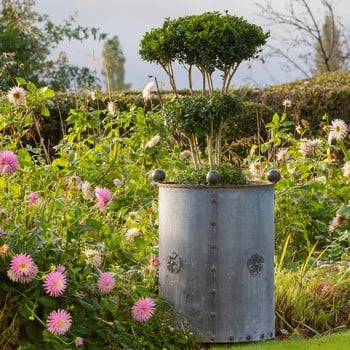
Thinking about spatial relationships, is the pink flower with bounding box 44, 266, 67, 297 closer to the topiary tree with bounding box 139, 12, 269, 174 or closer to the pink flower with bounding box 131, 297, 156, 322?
the pink flower with bounding box 131, 297, 156, 322

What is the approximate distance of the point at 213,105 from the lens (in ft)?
17.6

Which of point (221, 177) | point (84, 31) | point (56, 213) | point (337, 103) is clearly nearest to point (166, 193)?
point (221, 177)

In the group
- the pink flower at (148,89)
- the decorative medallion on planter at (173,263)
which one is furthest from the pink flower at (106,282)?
the pink flower at (148,89)

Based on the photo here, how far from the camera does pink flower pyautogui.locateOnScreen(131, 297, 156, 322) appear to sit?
16.0 feet

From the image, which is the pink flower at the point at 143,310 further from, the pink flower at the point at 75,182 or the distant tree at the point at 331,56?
the distant tree at the point at 331,56

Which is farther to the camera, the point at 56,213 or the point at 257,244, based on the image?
the point at 56,213

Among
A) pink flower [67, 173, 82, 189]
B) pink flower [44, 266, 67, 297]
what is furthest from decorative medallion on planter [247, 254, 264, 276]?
pink flower [67, 173, 82, 189]

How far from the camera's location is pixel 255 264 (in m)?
5.27

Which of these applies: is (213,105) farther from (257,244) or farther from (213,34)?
(257,244)

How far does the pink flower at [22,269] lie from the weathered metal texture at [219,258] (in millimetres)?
1086

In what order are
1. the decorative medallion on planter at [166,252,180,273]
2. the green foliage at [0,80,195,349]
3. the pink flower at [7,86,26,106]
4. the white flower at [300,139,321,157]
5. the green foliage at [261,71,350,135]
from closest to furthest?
the green foliage at [0,80,195,349] → the decorative medallion on planter at [166,252,180,273] → the pink flower at [7,86,26,106] → the white flower at [300,139,321,157] → the green foliage at [261,71,350,135]

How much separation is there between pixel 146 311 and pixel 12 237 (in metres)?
0.84

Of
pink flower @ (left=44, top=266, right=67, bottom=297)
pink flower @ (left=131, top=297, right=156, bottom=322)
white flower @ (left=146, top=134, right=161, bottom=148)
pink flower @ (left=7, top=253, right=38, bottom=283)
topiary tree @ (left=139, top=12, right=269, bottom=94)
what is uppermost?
topiary tree @ (left=139, top=12, right=269, bottom=94)

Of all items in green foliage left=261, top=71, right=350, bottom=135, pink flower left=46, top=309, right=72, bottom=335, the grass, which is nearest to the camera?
pink flower left=46, top=309, right=72, bottom=335
